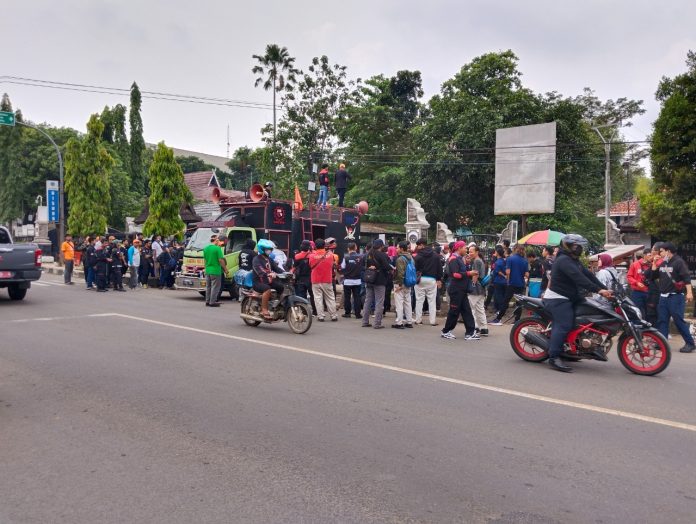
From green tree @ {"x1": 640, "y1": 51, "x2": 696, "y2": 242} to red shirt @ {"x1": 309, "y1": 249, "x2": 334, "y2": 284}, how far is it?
15465 millimetres

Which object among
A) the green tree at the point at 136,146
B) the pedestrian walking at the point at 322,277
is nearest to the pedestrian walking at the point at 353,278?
the pedestrian walking at the point at 322,277

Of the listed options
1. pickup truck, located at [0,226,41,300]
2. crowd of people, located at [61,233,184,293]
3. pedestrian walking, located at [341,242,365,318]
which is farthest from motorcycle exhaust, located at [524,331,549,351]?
crowd of people, located at [61,233,184,293]

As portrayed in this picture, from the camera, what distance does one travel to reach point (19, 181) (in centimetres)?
4969

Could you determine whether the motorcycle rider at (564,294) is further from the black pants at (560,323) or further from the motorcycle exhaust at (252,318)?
the motorcycle exhaust at (252,318)

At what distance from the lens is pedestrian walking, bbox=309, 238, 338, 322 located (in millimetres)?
12492

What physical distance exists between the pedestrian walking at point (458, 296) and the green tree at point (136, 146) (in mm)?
45607

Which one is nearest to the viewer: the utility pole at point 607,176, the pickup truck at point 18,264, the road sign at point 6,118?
the pickup truck at point 18,264

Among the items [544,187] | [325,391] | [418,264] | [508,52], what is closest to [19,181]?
[508,52]

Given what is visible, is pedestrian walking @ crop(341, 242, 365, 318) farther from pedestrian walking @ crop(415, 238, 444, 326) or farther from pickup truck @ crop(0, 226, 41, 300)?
pickup truck @ crop(0, 226, 41, 300)

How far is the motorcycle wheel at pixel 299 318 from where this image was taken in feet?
34.6

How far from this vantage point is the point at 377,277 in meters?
11.7

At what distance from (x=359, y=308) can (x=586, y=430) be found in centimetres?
838

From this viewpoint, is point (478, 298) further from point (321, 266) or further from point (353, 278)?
point (321, 266)

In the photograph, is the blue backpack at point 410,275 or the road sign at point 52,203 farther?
the road sign at point 52,203
